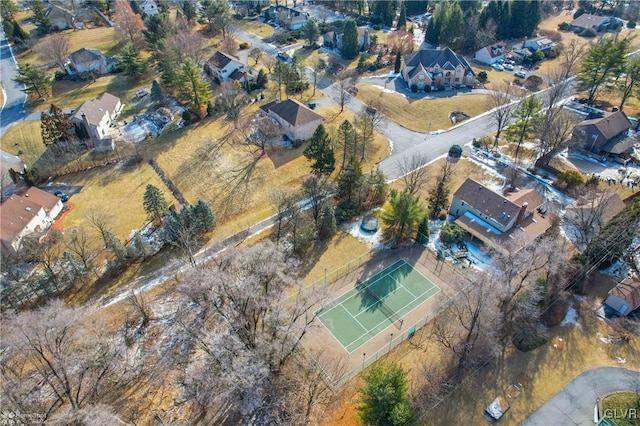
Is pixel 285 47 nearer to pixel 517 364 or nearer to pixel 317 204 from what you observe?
pixel 317 204

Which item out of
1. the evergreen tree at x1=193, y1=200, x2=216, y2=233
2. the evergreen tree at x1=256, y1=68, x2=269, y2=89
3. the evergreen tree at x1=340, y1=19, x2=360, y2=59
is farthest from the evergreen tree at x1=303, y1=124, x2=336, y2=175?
the evergreen tree at x1=340, y1=19, x2=360, y2=59

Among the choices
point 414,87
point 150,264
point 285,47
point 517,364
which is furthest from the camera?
point 285,47

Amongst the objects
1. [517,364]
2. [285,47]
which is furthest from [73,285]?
[285,47]

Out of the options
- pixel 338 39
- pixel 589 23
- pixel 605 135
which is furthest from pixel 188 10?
pixel 589 23

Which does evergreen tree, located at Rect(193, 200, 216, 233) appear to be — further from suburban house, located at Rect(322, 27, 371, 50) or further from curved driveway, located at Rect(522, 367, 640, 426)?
suburban house, located at Rect(322, 27, 371, 50)

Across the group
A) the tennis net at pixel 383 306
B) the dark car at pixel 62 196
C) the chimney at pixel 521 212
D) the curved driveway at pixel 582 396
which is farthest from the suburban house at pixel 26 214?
the chimney at pixel 521 212

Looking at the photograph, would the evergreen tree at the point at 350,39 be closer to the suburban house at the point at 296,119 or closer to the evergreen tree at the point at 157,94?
the suburban house at the point at 296,119
